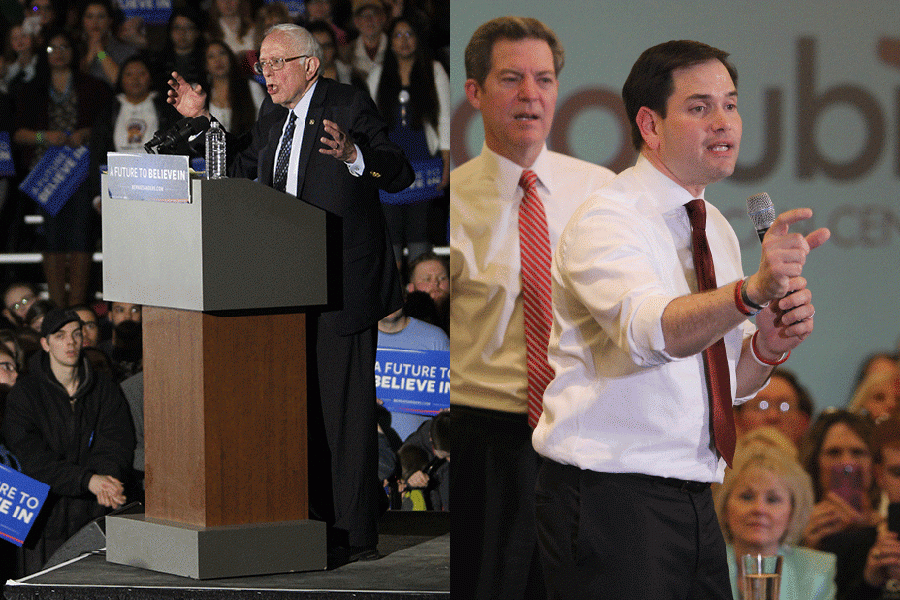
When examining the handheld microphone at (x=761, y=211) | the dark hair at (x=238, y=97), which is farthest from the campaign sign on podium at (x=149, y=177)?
the handheld microphone at (x=761, y=211)

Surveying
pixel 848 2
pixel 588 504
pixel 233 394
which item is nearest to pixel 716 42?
pixel 848 2

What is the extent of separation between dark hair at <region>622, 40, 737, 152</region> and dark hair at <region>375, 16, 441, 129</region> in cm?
267

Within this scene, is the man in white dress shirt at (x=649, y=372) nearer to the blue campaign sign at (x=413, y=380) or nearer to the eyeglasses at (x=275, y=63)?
the eyeglasses at (x=275, y=63)

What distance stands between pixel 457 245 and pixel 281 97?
1757 millimetres

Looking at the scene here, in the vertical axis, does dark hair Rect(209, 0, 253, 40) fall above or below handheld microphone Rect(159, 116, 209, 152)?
above

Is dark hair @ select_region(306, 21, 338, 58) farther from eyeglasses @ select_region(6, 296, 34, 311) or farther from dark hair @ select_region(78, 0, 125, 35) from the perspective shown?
eyeglasses @ select_region(6, 296, 34, 311)

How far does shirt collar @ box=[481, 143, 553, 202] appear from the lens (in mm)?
1972

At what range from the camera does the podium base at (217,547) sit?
3.12 m

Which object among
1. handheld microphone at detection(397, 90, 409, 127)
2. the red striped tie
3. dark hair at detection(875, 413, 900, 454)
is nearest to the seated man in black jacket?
handheld microphone at detection(397, 90, 409, 127)

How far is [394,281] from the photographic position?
3.60 meters

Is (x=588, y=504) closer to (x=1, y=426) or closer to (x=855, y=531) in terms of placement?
(x=855, y=531)

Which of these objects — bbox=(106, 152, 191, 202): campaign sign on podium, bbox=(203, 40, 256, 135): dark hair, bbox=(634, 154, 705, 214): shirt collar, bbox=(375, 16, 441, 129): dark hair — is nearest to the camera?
bbox=(634, 154, 705, 214): shirt collar

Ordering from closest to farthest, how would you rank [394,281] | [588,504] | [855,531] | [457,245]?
[588,504] < [855,531] < [457,245] < [394,281]

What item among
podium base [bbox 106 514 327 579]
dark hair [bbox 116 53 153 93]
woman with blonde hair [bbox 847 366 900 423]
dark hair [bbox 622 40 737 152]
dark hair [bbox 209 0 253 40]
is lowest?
podium base [bbox 106 514 327 579]
